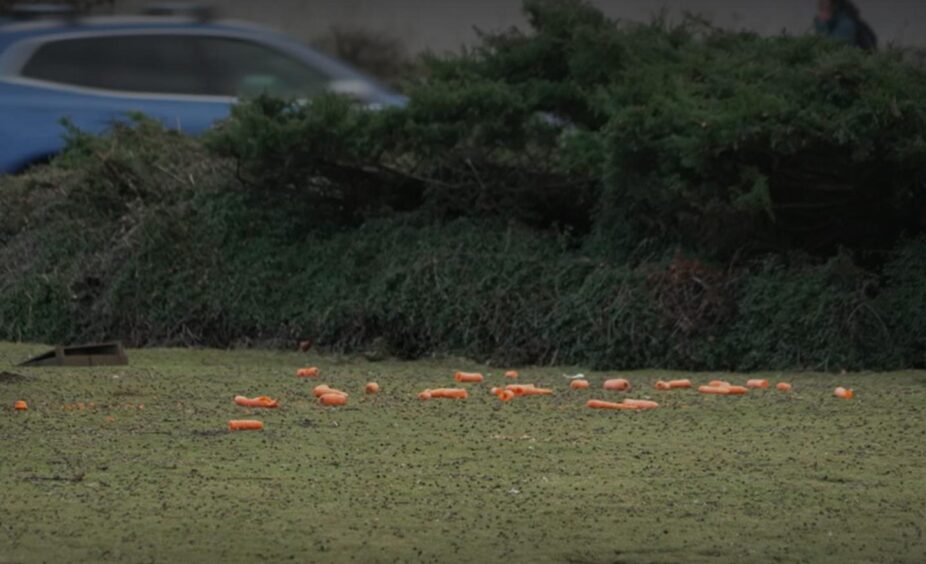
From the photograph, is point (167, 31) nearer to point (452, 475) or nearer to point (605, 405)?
point (605, 405)

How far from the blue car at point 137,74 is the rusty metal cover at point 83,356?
4221mm

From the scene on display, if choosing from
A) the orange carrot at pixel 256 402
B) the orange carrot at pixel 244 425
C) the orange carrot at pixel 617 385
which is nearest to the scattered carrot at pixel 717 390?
the orange carrot at pixel 617 385

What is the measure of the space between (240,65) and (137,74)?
0.83 meters

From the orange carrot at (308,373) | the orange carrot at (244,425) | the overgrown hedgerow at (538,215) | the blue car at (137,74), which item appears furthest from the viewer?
the blue car at (137,74)

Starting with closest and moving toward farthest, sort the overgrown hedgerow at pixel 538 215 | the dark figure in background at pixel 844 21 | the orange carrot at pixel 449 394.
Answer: the orange carrot at pixel 449 394 → the overgrown hedgerow at pixel 538 215 → the dark figure in background at pixel 844 21

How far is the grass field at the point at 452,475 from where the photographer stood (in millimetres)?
5184

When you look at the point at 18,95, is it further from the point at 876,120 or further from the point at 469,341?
the point at 876,120

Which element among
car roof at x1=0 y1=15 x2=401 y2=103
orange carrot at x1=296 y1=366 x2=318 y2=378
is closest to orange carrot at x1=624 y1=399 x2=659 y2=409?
orange carrot at x1=296 y1=366 x2=318 y2=378

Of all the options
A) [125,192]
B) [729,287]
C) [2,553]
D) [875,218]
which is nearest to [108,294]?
[125,192]

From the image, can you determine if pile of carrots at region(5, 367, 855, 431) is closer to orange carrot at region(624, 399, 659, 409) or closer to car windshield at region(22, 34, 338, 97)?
orange carrot at region(624, 399, 659, 409)

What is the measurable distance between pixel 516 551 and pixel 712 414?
308 cm

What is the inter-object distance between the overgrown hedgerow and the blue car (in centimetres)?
91

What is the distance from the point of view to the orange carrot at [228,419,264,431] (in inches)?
287

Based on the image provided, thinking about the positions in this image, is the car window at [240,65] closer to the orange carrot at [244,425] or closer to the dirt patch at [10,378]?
the dirt patch at [10,378]
